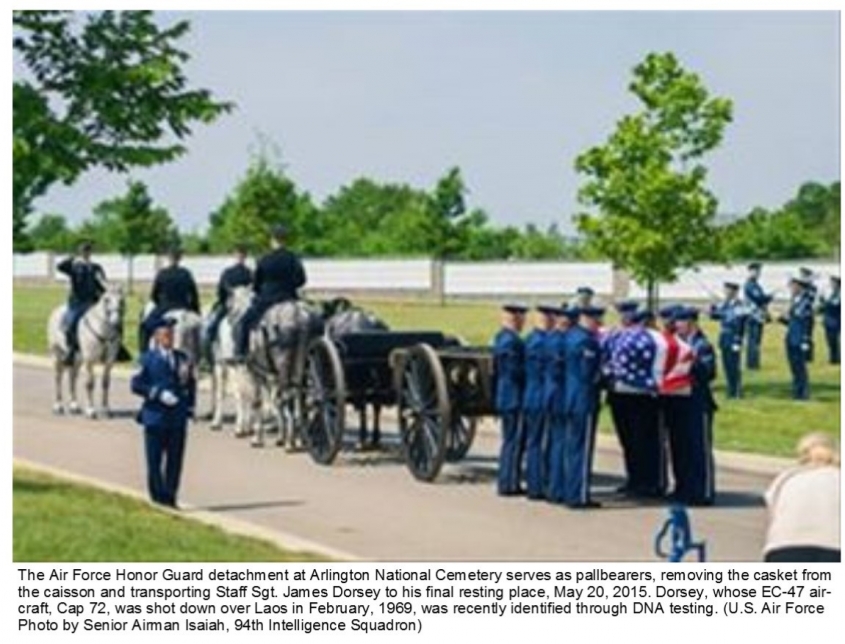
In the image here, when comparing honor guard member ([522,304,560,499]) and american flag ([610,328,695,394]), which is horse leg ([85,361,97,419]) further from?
american flag ([610,328,695,394])

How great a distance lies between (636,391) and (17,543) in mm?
6058

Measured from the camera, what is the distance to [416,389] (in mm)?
20516

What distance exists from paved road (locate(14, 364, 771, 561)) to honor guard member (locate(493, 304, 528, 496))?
284 millimetres

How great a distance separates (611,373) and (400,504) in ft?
7.12

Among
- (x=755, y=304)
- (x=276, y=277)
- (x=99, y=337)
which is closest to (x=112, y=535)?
(x=276, y=277)

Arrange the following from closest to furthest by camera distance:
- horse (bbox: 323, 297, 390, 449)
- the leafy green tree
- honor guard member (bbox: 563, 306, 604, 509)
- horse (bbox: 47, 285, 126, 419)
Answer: honor guard member (bbox: 563, 306, 604, 509)
horse (bbox: 323, 297, 390, 449)
horse (bbox: 47, 285, 126, 419)
the leafy green tree

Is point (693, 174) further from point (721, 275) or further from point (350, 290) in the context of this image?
point (350, 290)

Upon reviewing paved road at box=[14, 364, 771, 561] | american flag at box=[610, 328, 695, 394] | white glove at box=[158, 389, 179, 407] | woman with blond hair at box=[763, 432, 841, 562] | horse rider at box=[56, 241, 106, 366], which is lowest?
paved road at box=[14, 364, 771, 561]

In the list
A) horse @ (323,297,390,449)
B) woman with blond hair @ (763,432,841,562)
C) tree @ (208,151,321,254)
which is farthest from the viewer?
tree @ (208,151,321,254)

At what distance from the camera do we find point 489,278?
7519 centimetres

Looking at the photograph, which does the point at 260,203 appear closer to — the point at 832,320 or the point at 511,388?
the point at 832,320

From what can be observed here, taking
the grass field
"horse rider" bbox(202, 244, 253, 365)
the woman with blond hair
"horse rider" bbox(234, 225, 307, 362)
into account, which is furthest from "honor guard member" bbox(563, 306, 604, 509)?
"horse rider" bbox(202, 244, 253, 365)

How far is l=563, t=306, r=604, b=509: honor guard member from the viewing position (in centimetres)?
1862
